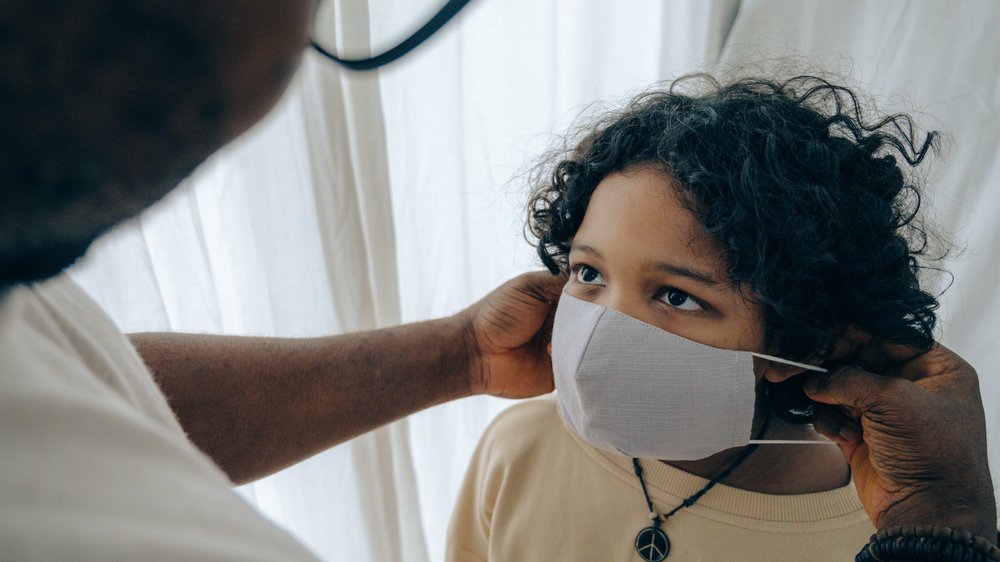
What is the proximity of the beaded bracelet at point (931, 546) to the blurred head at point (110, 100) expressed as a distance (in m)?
0.82

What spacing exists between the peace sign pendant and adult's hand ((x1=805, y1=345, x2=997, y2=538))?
0.28 metres

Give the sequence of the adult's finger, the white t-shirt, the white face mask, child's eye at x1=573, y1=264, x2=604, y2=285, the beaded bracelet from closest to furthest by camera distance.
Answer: the white t-shirt → the beaded bracelet → the white face mask → child's eye at x1=573, y1=264, x2=604, y2=285 → the adult's finger

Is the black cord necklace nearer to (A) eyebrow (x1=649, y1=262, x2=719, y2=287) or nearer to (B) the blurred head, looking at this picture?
(A) eyebrow (x1=649, y1=262, x2=719, y2=287)

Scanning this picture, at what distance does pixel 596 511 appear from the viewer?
1069mm

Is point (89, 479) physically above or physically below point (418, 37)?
below

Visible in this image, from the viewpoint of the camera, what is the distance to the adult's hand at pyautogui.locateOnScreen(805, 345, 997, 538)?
2.61 ft

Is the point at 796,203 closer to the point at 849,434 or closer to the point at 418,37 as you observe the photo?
the point at 849,434

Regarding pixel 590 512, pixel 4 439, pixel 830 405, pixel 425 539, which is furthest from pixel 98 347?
pixel 425 539

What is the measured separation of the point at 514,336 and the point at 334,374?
32cm

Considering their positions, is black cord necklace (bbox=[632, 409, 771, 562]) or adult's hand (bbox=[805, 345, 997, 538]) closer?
adult's hand (bbox=[805, 345, 997, 538])

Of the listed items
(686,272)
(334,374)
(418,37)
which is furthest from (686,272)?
(334,374)

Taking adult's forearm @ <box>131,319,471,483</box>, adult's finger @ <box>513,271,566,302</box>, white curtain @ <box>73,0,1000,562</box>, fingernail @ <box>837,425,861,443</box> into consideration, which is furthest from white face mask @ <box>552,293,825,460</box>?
white curtain @ <box>73,0,1000,562</box>

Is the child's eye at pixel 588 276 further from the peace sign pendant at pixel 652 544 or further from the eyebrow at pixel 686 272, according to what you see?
the peace sign pendant at pixel 652 544

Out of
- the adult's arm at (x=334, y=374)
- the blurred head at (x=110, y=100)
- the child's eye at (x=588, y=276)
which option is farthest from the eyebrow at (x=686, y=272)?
the blurred head at (x=110, y=100)
